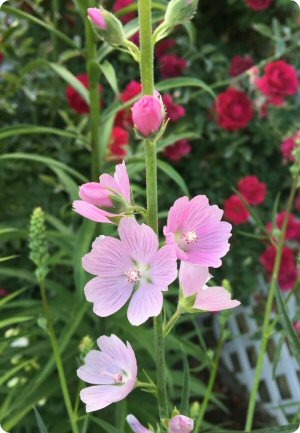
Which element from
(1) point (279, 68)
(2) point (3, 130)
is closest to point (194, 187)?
(1) point (279, 68)

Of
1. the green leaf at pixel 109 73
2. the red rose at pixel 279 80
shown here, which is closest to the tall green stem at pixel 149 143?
the green leaf at pixel 109 73

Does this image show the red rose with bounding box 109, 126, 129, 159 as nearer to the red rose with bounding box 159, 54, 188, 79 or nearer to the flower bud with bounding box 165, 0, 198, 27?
the red rose with bounding box 159, 54, 188, 79

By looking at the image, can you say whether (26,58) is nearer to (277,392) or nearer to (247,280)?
(247,280)

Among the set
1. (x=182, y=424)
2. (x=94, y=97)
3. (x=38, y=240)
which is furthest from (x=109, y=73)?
(x=182, y=424)

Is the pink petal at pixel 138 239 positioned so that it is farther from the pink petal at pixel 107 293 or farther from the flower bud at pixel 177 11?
the flower bud at pixel 177 11

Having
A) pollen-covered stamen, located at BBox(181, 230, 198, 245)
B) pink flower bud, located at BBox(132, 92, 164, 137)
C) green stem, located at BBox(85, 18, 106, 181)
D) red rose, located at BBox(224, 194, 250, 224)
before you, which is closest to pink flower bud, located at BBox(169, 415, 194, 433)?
pollen-covered stamen, located at BBox(181, 230, 198, 245)

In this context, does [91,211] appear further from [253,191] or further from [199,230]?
[253,191]
